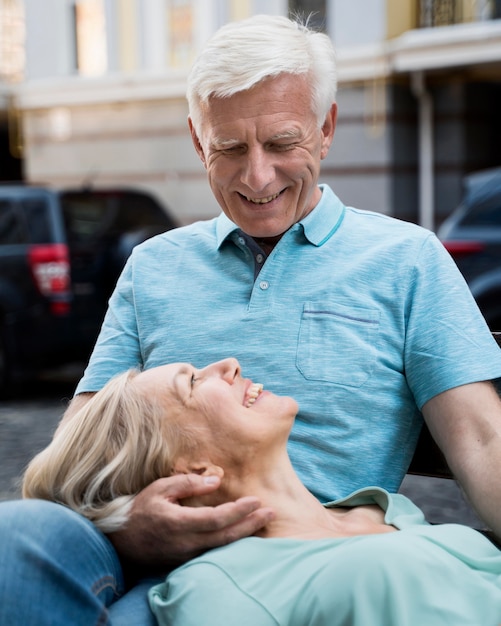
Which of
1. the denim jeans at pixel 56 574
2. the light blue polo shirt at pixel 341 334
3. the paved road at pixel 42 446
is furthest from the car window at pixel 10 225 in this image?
the denim jeans at pixel 56 574

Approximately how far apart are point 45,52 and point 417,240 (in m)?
13.3

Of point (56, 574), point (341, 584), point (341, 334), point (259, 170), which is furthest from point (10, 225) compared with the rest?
point (341, 584)

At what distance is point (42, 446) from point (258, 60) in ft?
14.8

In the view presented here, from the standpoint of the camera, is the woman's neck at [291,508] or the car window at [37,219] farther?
the car window at [37,219]

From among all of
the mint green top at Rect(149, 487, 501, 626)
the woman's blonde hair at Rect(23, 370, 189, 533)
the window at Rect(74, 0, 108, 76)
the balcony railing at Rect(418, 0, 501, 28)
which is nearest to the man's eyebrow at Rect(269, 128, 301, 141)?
the woman's blonde hair at Rect(23, 370, 189, 533)

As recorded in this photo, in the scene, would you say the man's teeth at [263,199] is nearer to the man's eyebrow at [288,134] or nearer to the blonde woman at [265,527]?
the man's eyebrow at [288,134]

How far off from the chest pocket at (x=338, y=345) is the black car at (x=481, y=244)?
395 centimetres

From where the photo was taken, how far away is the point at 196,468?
82.0 inches

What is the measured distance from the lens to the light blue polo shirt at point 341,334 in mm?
2281

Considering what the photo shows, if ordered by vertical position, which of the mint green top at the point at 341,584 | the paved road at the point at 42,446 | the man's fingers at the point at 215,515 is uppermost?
the man's fingers at the point at 215,515

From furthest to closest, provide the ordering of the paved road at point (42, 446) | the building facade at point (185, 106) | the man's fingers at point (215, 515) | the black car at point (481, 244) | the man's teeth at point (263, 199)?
the building facade at point (185, 106)
the black car at point (481, 244)
the paved road at point (42, 446)
the man's teeth at point (263, 199)
the man's fingers at point (215, 515)

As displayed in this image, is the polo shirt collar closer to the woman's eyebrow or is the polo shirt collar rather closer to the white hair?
the white hair

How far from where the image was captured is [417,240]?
2.38m

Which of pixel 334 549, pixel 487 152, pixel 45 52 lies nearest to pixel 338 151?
pixel 487 152
